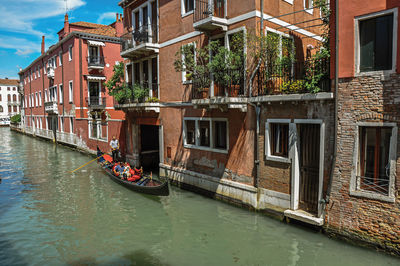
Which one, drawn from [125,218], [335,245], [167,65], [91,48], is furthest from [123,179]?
[91,48]

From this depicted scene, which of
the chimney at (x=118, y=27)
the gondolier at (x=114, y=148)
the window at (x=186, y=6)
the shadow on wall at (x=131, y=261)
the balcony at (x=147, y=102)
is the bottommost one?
the shadow on wall at (x=131, y=261)

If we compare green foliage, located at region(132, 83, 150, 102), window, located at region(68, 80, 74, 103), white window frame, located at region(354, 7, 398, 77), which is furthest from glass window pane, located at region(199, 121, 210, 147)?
window, located at region(68, 80, 74, 103)

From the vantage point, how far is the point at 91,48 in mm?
25969

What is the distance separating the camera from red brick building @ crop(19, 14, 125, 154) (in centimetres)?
2297

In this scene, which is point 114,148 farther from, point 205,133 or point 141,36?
point 205,133

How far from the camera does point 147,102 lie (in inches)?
555

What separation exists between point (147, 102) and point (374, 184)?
10.0m

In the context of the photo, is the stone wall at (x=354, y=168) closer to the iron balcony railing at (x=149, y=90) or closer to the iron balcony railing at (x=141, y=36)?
the iron balcony railing at (x=149, y=90)

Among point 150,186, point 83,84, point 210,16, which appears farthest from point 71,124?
point 210,16

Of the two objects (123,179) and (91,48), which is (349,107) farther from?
(91,48)

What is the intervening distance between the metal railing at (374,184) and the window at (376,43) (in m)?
2.55

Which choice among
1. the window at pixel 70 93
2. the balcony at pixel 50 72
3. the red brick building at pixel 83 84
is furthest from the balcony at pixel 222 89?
the balcony at pixel 50 72

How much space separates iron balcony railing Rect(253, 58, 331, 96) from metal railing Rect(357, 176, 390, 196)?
96.3 inches

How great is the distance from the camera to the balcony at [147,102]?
1400 cm
